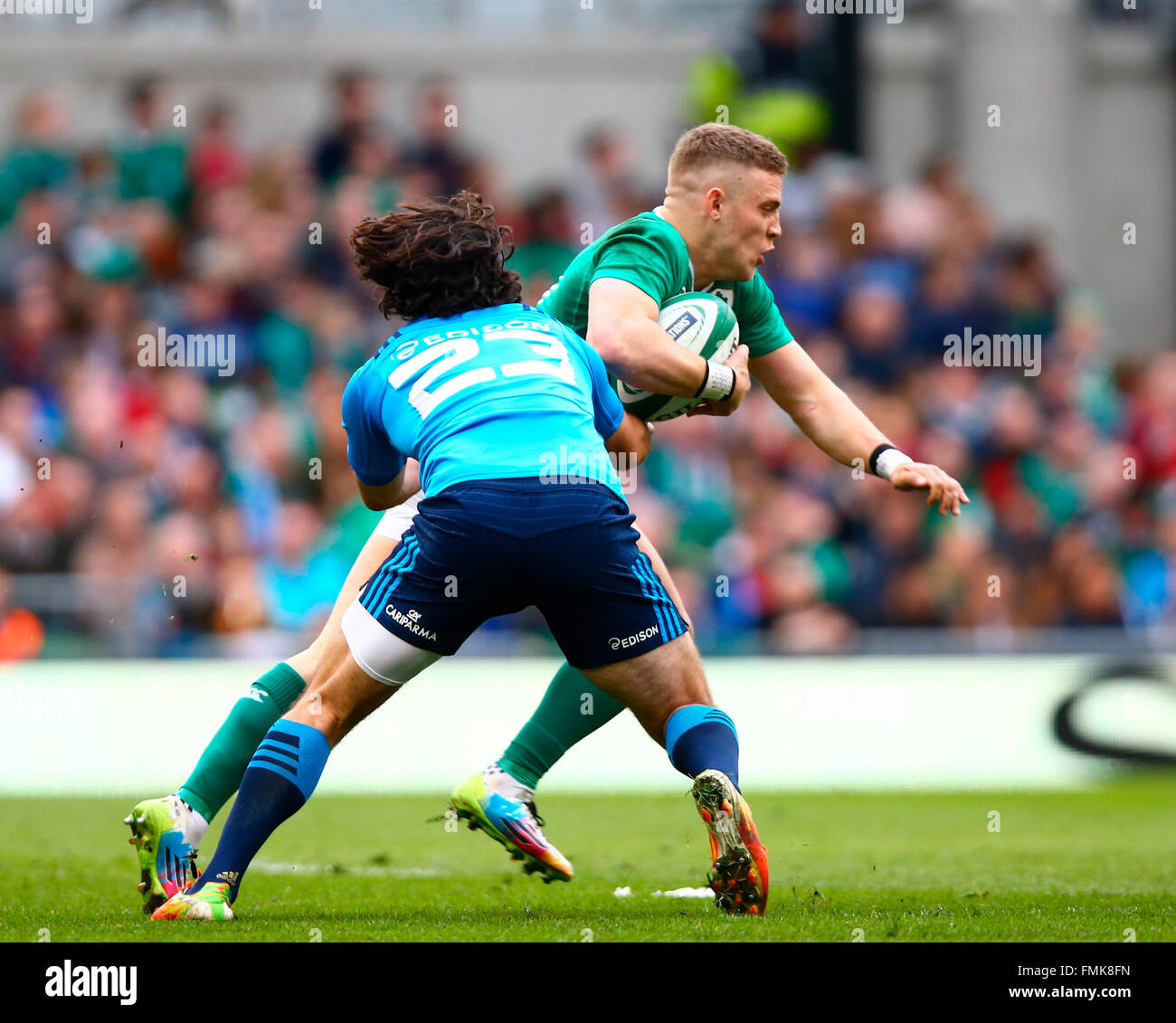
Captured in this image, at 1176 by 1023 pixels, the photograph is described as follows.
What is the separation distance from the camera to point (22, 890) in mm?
6031

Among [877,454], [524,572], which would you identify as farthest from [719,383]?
[524,572]

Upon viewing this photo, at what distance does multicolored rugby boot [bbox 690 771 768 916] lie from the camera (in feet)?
15.8

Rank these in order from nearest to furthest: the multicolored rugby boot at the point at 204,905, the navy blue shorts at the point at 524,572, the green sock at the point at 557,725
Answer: the navy blue shorts at the point at 524,572 < the multicolored rugby boot at the point at 204,905 < the green sock at the point at 557,725

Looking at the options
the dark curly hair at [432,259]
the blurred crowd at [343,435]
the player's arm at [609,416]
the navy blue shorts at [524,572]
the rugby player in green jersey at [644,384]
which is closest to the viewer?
the navy blue shorts at [524,572]

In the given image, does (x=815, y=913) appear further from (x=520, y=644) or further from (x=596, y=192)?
(x=596, y=192)

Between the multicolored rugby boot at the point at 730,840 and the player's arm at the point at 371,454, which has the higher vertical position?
the player's arm at the point at 371,454

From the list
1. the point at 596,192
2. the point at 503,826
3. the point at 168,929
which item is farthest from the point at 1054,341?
the point at 168,929

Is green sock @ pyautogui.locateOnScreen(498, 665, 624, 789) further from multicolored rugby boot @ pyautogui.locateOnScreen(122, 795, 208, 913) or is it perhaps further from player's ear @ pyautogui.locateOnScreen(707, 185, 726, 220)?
player's ear @ pyautogui.locateOnScreen(707, 185, 726, 220)

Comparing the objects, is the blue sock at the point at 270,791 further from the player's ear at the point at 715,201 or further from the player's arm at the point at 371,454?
the player's ear at the point at 715,201

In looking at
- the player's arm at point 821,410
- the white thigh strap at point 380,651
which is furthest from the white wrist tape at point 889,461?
the white thigh strap at point 380,651

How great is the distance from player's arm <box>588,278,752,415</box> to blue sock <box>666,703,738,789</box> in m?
0.95

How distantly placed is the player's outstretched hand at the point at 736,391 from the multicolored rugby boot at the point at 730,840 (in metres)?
1.16

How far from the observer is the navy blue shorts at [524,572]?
15.8 feet

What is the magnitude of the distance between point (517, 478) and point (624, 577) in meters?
0.41
